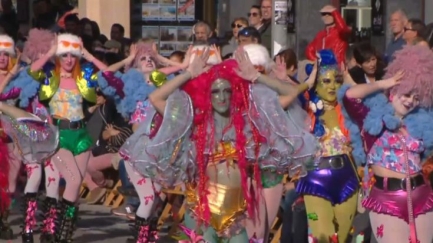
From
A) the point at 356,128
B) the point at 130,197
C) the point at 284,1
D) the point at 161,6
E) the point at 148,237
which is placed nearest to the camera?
the point at 356,128

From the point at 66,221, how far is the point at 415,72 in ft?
15.0

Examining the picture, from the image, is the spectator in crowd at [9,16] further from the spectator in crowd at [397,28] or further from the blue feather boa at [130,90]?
the spectator in crowd at [397,28]

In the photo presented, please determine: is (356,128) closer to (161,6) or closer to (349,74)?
(349,74)

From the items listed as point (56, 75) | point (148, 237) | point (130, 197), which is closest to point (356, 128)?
point (148, 237)

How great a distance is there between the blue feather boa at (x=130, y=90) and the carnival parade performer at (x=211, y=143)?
11.5 ft

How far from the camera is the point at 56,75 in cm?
1263

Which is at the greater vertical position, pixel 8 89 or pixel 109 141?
pixel 8 89

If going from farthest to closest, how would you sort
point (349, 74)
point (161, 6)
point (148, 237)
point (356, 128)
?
point (161, 6) < point (148, 237) < point (349, 74) < point (356, 128)

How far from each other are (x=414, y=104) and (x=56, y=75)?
4580mm

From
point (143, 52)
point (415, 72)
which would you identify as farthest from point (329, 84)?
point (143, 52)

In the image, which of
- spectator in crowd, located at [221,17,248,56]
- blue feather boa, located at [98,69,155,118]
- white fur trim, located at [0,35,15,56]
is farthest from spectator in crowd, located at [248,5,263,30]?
white fur trim, located at [0,35,15,56]

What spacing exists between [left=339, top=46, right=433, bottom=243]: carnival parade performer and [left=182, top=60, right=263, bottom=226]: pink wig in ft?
2.94

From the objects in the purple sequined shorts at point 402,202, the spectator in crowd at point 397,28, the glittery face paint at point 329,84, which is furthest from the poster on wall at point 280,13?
the purple sequined shorts at point 402,202

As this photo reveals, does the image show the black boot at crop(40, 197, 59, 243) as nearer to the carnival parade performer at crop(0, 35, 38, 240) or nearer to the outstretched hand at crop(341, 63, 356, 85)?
the carnival parade performer at crop(0, 35, 38, 240)
